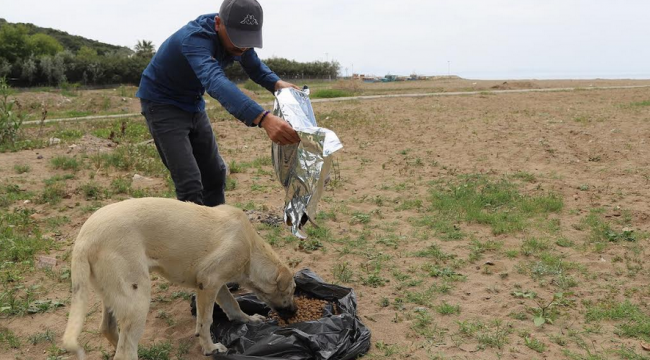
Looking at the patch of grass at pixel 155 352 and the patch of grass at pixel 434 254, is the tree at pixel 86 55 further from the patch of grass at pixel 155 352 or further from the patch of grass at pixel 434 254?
the patch of grass at pixel 155 352

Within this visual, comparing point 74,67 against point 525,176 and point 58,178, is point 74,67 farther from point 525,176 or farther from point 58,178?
point 525,176

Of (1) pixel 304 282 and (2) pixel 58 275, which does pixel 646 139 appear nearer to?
(1) pixel 304 282

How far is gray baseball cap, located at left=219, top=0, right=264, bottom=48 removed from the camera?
3.80 m

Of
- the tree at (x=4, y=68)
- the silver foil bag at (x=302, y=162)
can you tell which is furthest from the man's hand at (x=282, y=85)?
the tree at (x=4, y=68)

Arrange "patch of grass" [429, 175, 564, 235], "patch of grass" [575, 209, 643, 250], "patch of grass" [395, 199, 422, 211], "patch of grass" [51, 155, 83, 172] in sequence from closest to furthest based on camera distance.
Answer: "patch of grass" [575, 209, 643, 250]
"patch of grass" [429, 175, 564, 235]
"patch of grass" [395, 199, 422, 211]
"patch of grass" [51, 155, 83, 172]

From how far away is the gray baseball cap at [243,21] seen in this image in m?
3.80

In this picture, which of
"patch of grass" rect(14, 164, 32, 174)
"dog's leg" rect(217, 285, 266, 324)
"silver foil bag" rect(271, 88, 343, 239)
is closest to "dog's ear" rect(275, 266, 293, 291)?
"silver foil bag" rect(271, 88, 343, 239)

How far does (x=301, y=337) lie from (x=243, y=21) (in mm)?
2400

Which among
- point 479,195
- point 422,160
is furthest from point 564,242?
point 422,160

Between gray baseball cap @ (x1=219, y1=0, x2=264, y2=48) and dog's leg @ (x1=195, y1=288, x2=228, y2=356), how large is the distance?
1910 mm

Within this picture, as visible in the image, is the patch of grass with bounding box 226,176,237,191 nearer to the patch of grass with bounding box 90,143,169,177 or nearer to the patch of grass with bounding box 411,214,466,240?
the patch of grass with bounding box 90,143,169,177

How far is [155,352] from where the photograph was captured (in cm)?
394

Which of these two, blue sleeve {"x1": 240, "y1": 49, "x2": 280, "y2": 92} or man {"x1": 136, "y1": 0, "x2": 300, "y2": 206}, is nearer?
man {"x1": 136, "y1": 0, "x2": 300, "y2": 206}

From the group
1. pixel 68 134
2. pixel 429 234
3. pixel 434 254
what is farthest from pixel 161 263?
pixel 68 134
